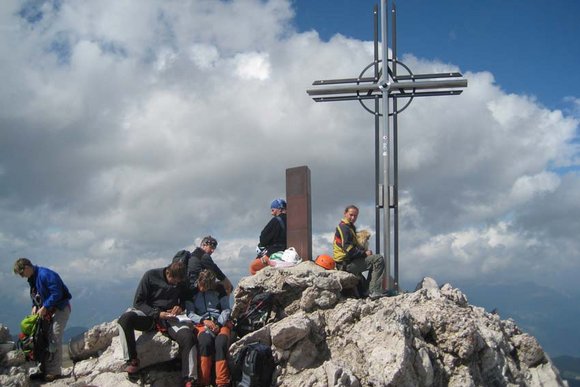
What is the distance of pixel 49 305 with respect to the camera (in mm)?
10109

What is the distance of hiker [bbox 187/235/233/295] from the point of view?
10.6 metres

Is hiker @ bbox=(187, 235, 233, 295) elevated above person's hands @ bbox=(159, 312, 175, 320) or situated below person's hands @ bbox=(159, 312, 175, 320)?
above

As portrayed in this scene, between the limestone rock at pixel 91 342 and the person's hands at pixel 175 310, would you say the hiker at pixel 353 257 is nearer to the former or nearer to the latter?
the person's hands at pixel 175 310

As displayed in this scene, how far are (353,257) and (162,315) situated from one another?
4823 millimetres

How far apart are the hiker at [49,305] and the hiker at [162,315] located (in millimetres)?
1700

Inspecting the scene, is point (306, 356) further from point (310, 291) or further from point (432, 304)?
point (432, 304)

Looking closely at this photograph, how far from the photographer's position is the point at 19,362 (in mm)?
10867

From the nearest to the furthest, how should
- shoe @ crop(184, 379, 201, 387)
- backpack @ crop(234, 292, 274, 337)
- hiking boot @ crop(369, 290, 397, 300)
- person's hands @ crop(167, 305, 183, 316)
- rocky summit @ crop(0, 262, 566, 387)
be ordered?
shoe @ crop(184, 379, 201, 387), rocky summit @ crop(0, 262, 566, 387), person's hands @ crop(167, 305, 183, 316), backpack @ crop(234, 292, 274, 337), hiking boot @ crop(369, 290, 397, 300)

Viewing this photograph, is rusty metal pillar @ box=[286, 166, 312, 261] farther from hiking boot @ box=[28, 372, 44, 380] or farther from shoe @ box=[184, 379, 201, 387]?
hiking boot @ box=[28, 372, 44, 380]

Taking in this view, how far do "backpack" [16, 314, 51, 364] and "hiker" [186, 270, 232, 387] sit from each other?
9.54ft

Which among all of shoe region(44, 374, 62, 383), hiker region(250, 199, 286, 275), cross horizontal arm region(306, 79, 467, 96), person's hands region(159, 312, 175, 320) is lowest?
shoe region(44, 374, 62, 383)

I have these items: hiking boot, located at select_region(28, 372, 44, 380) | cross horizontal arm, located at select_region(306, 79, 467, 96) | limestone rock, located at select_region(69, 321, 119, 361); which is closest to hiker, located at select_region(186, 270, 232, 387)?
limestone rock, located at select_region(69, 321, 119, 361)

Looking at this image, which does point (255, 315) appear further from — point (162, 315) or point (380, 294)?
point (380, 294)

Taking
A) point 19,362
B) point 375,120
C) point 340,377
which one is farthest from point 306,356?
point 375,120
